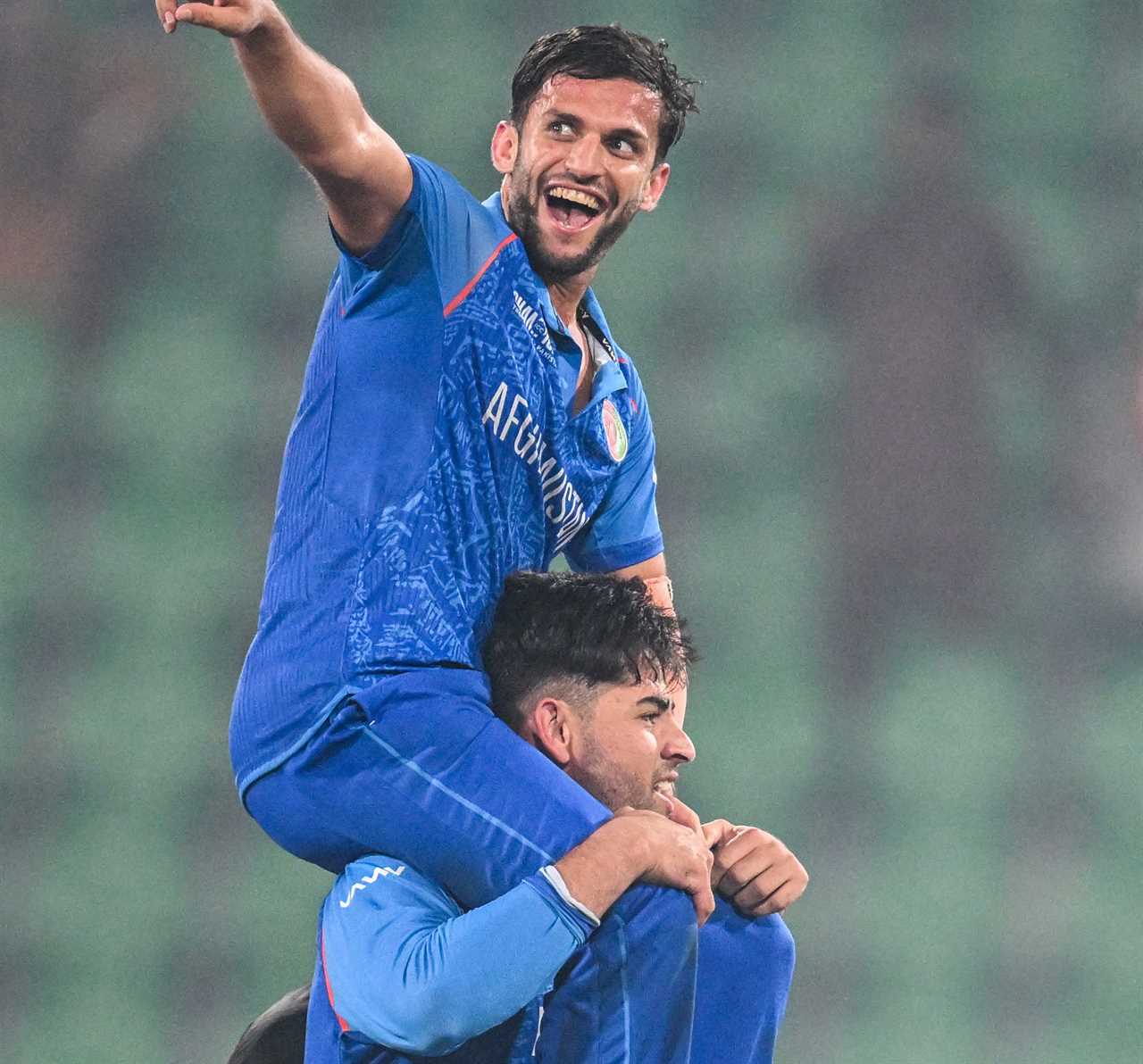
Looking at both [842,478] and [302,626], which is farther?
[842,478]

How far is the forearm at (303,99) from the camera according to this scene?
1636 mm

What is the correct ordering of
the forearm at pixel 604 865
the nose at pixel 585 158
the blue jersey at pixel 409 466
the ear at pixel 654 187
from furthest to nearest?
1. the ear at pixel 654 187
2. the nose at pixel 585 158
3. the blue jersey at pixel 409 466
4. the forearm at pixel 604 865

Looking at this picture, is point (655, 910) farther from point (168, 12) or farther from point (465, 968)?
point (168, 12)

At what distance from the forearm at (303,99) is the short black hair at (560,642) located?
497 millimetres

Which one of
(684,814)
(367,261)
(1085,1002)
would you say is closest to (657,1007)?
(684,814)

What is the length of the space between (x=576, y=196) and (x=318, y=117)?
414mm

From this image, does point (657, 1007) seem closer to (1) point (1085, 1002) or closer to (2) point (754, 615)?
(2) point (754, 615)

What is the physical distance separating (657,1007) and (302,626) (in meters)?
0.53

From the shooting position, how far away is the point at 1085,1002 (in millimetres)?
3963

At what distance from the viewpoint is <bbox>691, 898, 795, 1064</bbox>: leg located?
1.86 meters

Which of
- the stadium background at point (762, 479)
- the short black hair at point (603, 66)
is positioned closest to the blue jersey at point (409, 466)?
the short black hair at point (603, 66)

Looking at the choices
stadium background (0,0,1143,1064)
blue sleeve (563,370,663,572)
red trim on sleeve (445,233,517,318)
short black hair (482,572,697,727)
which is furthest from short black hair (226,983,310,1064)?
stadium background (0,0,1143,1064)

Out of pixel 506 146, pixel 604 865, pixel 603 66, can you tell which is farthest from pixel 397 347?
pixel 604 865

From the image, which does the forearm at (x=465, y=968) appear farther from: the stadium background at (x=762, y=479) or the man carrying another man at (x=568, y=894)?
the stadium background at (x=762, y=479)
